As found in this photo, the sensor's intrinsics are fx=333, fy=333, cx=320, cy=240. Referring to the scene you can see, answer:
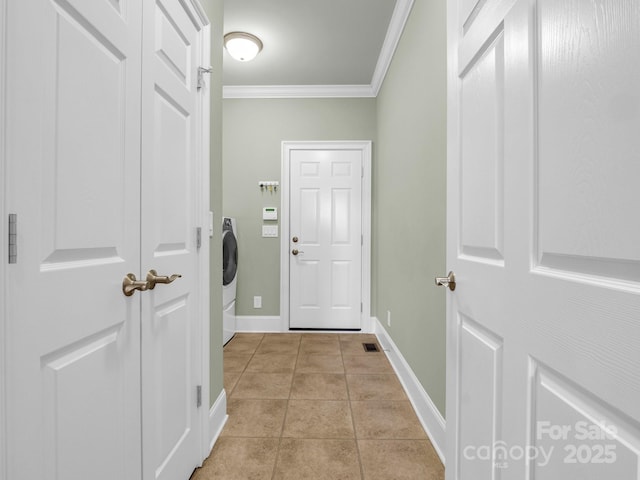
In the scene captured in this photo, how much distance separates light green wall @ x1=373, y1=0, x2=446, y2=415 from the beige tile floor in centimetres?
26

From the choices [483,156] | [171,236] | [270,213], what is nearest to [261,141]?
[270,213]

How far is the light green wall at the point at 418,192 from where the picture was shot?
171 cm

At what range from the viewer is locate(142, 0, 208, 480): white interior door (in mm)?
1089

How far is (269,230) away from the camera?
3697mm

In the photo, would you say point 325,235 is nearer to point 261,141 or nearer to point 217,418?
point 261,141

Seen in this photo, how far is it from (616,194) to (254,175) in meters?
3.45

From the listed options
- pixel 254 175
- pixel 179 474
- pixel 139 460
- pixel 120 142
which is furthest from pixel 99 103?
pixel 254 175

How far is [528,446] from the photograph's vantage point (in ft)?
2.39

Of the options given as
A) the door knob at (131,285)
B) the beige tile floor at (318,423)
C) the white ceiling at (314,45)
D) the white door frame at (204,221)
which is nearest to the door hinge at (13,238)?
the door knob at (131,285)

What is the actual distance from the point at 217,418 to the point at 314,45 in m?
2.89

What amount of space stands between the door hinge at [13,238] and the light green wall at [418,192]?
5.10ft

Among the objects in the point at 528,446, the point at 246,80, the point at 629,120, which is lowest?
the point at 528,446

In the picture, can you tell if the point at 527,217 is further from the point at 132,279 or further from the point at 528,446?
the point at 132,279

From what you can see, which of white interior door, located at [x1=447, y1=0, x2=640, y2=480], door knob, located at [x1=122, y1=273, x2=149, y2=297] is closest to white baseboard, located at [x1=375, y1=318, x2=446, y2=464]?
white interior door, located at [x1=447, y1=0, x2=640, y2=480]
